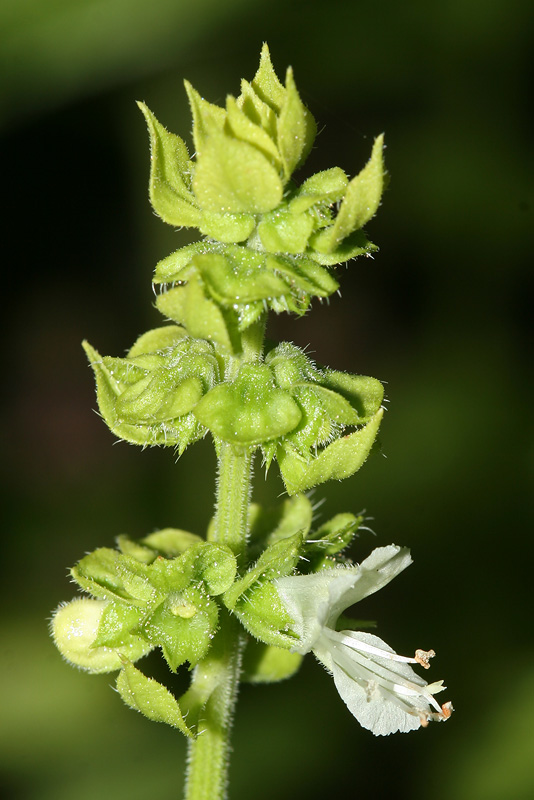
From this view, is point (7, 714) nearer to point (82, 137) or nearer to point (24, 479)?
point (24, 479)

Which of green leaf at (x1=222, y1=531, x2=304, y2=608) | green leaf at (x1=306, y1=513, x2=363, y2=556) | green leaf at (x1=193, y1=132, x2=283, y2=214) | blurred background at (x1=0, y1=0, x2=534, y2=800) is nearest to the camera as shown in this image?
green leaf at (x1=193, y1=132, x2=283, y2=214)

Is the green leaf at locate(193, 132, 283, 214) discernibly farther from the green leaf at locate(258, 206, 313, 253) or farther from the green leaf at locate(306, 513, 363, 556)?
the green leaf at locate(306, 513, 363, 556)

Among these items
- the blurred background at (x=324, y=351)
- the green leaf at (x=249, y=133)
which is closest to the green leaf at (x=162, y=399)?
the green leaf at (x=249, y=133)

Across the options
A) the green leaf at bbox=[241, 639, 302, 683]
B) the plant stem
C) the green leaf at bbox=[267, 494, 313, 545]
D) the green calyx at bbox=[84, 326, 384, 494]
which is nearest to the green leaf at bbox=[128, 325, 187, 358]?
the green calyx at bbox=[84, 326, 384, 494]

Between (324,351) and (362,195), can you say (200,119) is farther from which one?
(324,351)

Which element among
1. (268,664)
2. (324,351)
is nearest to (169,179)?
(268,664)
